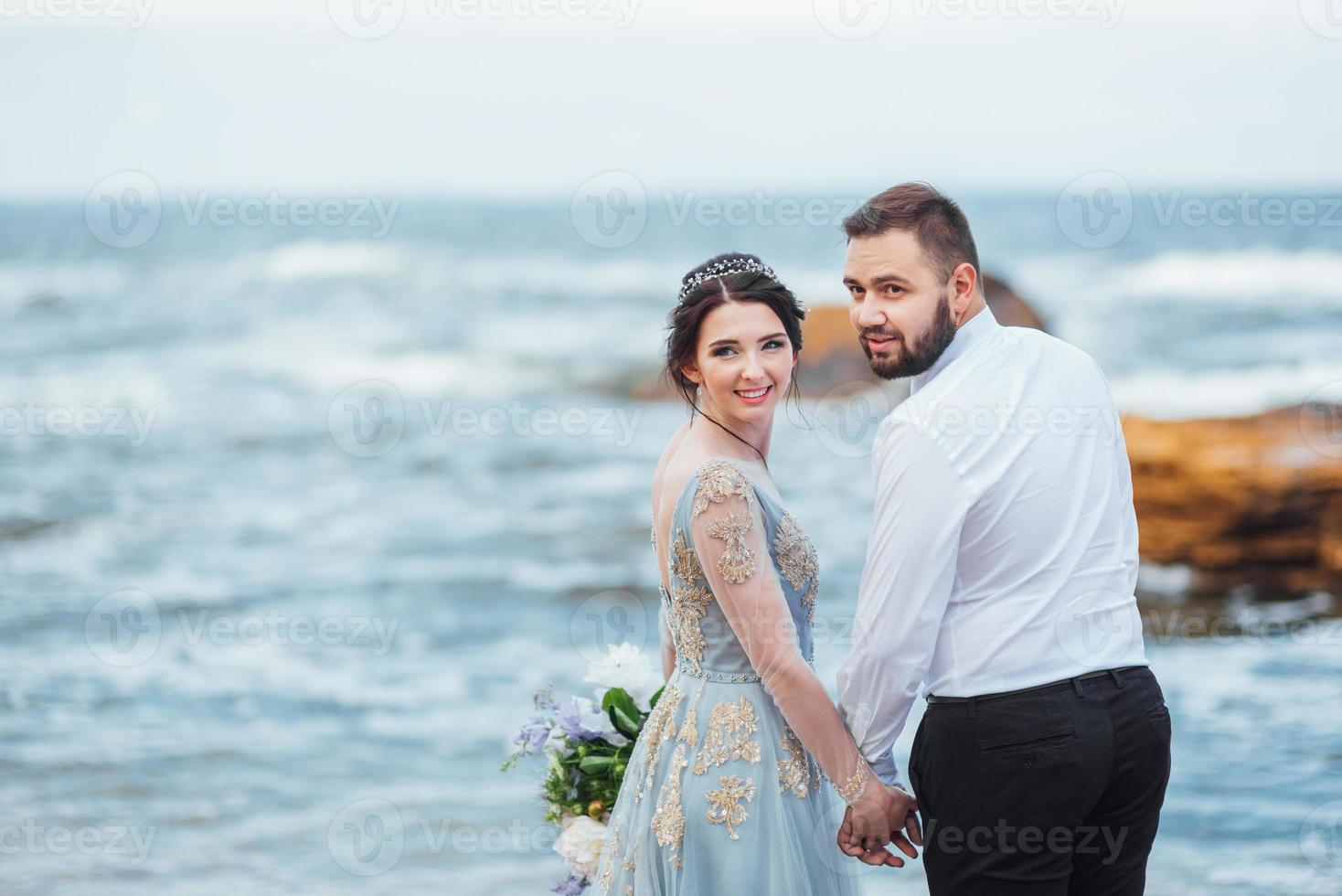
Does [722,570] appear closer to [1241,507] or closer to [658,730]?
[658,730]

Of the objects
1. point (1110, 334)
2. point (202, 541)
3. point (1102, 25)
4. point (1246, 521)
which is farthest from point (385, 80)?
point (1246, 521)

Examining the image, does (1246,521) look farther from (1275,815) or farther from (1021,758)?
(1021,758)

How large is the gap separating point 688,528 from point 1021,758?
2.80ft

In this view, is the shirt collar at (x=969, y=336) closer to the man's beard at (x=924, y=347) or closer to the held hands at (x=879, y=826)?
the man's beard at (x=924, y=347)

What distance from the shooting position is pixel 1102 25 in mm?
26172

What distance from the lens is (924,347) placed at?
2.68 m

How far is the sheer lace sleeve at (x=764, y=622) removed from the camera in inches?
107

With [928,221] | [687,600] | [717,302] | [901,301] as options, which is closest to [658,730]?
[687,600]

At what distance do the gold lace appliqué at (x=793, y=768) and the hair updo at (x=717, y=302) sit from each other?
2.65 ft

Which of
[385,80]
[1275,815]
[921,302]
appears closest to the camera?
[921,302]

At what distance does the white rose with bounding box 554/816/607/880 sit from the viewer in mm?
3127

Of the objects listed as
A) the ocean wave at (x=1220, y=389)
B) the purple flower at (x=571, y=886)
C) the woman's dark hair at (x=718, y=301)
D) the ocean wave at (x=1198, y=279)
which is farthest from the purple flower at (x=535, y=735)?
the ocean wave at (x=1198, y=279)

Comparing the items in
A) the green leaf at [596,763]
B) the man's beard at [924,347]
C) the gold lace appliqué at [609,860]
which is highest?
the man's beard at [924,347]

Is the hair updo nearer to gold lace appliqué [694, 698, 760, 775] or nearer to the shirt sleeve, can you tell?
the shirt sleeve
